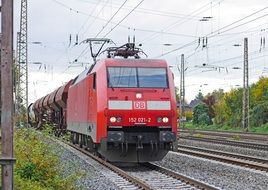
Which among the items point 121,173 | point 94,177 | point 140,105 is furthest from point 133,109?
point 94,177

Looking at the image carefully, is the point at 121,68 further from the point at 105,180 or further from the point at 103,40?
the point at 103,40

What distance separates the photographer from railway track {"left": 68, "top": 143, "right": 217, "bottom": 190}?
1264 cm

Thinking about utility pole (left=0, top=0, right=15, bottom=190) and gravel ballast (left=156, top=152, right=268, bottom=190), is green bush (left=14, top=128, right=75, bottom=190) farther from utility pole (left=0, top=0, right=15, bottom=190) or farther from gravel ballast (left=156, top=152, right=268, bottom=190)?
gravel ballast (left=156, top=152, right=268, bottom=190)

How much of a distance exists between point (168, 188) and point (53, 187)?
2754 mm

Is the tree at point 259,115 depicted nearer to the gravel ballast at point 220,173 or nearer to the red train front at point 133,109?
the gravel ballast at point 220,173

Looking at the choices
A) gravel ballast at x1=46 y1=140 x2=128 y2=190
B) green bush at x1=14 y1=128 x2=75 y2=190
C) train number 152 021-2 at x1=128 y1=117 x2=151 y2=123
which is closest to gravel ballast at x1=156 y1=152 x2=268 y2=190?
train number 152 021-2 at x1=128 y1=117 x2=151 y2=123

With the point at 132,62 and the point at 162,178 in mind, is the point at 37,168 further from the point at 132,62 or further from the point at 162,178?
the point at 132,62

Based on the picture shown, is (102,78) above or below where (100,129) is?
above

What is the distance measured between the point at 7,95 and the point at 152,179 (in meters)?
7.96

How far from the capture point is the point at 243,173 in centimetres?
1575

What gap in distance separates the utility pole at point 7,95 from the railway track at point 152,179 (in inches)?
207

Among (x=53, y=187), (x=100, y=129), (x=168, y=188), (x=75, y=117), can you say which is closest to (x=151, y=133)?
(x=100, y=129)

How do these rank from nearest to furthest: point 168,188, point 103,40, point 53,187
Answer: point 53,187 → point 168,188 → point 103,40

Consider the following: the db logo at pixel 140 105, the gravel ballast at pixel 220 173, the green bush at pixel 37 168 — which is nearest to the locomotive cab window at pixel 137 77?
the db logo at pixel 140 105
